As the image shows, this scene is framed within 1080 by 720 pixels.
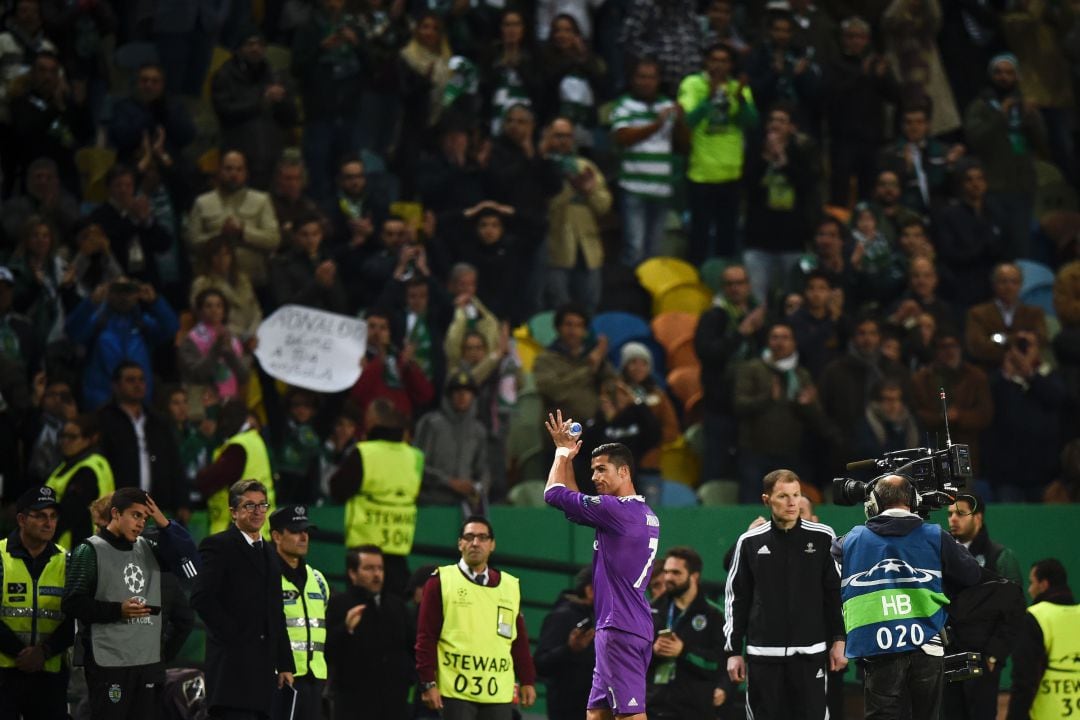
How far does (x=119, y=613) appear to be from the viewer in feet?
40.4

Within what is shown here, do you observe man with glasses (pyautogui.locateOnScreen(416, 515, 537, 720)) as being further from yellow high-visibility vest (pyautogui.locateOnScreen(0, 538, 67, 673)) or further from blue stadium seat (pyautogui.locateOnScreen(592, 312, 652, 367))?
blue stadium seat (pyautogui.locateOnScreen(592, 312, 652, 367))

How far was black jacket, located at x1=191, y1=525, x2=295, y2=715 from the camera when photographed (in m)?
12.2

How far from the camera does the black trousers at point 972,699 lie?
13.3 meters

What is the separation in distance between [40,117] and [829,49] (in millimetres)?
8791

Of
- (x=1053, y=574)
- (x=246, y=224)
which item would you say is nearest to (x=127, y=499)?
(x=1053, y=574)

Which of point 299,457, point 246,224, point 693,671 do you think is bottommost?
point 693,671

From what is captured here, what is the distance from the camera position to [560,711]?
14664mm

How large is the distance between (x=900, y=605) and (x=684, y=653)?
263 cm

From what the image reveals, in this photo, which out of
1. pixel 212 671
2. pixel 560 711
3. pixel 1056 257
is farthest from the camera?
pixel 1056 257

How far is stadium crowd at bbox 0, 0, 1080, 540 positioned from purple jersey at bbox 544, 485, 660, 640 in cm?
458

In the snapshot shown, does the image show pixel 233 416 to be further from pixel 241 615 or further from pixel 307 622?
pixel 241 615

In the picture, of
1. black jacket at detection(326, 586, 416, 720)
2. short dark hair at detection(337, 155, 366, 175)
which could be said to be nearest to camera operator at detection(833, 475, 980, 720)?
black jacket at detection(326, 586, 416, 720)

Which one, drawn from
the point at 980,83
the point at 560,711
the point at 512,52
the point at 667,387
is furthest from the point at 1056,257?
the point at 560,711

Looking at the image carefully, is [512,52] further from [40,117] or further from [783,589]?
[783,589]
